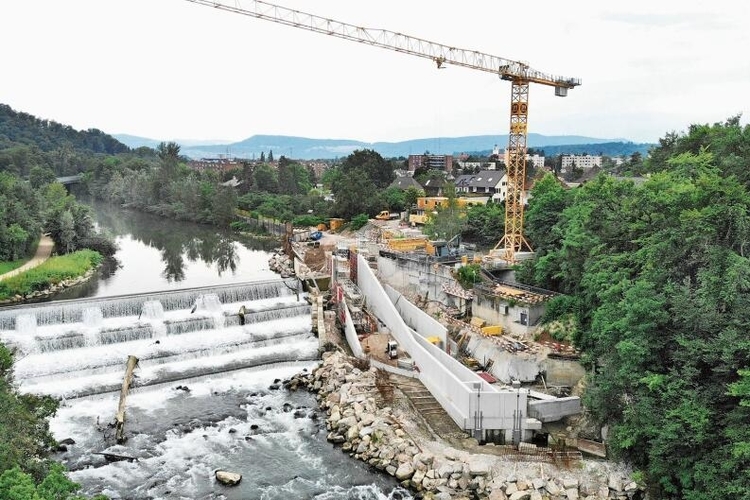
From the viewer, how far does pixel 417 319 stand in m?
26.4

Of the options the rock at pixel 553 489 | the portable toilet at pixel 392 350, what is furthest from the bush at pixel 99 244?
the rock at pixel 553 489

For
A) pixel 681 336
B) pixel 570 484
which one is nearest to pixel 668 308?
pixel 681 336

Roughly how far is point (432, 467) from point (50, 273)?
2894cm

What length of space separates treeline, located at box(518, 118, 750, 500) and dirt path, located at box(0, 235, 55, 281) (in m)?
32.8

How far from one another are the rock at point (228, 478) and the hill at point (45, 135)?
5008 inches

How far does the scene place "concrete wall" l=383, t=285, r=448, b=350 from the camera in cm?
2372

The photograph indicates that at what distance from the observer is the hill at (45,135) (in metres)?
134

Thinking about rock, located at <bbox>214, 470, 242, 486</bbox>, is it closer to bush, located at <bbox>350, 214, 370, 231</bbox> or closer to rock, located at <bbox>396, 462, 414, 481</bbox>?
rock, located at <bbox>396, 462, 414, 481</bbox>

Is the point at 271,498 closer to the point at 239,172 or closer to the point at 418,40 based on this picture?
the point at 418,40

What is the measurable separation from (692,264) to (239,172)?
80245 mm

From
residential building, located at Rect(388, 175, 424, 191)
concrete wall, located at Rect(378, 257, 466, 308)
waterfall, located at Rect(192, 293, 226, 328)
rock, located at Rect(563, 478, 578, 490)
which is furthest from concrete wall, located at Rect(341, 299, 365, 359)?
residential building, located at Rect(388, 175, 424, 191)

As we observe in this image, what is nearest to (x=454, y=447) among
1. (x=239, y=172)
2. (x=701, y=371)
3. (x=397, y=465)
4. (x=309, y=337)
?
(x=397, y=465)

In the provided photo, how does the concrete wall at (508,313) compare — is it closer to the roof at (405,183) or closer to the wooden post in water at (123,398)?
the wooden post in water at (123,398)

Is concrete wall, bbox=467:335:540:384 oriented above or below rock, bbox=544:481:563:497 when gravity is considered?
above
